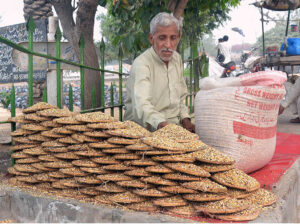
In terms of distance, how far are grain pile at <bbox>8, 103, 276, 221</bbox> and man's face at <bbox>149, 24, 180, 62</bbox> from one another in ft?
3.52

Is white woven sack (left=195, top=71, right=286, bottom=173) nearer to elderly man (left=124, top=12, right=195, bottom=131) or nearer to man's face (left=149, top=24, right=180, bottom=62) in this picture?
elderly man (left=124, top=12, right=195, bottom=131)

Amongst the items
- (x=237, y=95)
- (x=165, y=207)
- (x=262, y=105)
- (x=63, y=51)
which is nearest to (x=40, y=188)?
(x=165, y=207)

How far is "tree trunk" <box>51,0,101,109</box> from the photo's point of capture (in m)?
3.90

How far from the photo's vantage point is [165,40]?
2832 millimetres

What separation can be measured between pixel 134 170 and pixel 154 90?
1407 mm

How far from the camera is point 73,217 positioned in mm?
1768

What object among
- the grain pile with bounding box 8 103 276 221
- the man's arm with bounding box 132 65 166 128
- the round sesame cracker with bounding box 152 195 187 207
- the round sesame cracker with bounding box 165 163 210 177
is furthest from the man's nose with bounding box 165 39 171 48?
the round sesame cracker with bounding box 152 195 187 207

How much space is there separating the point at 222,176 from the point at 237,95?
0.61 m

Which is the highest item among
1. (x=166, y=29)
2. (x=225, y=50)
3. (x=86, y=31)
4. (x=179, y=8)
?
(x=225, y=50)

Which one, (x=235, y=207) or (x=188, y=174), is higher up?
(x=188, y=174)

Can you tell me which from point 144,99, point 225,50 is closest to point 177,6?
point 144,99

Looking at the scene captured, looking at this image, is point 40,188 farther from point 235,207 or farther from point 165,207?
point 235,207

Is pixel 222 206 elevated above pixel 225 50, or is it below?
below

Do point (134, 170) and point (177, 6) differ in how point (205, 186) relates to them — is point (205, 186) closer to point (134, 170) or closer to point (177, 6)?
point (134, 170)
